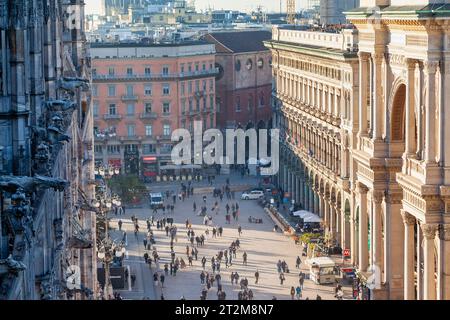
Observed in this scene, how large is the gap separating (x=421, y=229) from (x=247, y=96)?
288 ft

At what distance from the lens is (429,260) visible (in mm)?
48938

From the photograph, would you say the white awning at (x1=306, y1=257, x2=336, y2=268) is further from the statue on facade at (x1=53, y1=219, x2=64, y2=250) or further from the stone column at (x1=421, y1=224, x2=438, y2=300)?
the statue on facade at (x1=53, y1=219, x2=64, y2=250)

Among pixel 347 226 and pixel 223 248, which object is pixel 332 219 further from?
pixel 223 248

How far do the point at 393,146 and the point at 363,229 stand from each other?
8.56m

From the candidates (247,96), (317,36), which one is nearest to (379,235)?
(317,36)

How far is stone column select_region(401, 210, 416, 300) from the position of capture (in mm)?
52088

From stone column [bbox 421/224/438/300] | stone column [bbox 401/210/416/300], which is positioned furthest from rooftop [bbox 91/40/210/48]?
stone column [bbox 421/224/438/300]

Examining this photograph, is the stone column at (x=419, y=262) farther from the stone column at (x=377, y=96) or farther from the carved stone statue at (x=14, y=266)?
the carved stone statue at (x=14, y=266)

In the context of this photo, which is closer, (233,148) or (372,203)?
(372,203)

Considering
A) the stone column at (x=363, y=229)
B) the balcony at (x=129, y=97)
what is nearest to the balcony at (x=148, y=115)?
the balcony at (x=129, y=97)

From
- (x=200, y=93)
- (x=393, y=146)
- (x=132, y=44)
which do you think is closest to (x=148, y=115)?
(x=132, y=44)

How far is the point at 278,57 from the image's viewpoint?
367 feet
